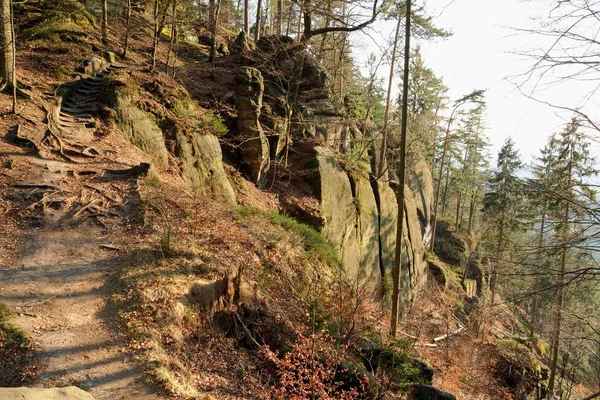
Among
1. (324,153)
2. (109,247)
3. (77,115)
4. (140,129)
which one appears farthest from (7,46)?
(324,153)

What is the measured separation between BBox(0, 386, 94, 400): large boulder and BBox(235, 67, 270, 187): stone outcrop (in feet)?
42.2

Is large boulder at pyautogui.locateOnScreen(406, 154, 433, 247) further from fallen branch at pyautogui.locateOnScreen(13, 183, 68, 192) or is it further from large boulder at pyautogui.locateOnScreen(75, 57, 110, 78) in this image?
fallen branch at pyautogui.locateOnScreen(13, 183, 68, 192)

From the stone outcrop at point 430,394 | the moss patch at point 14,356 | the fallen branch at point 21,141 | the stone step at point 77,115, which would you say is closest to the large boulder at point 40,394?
the moss patch at point 14,356

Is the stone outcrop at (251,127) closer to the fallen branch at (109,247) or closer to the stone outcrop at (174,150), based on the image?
the stone outcrop at (174,150)

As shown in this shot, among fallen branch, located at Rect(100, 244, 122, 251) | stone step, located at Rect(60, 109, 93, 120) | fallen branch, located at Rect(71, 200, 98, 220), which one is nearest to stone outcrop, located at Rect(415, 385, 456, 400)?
fallen branch, located at Rect(100, 244, 122, 251)

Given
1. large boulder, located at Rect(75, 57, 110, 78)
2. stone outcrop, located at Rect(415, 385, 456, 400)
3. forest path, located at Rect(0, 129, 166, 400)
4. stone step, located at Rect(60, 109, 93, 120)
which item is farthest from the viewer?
large boulder, located at Rect(75, 57, 110, 78)

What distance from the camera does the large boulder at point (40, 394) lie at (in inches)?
105

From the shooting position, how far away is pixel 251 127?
51.0ft

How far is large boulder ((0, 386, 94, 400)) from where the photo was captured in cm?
266

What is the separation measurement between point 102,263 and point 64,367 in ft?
8.78

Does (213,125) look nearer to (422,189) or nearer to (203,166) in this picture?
(203,166)

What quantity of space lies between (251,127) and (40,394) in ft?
44.6

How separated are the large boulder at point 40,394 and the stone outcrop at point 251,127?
12.9 m

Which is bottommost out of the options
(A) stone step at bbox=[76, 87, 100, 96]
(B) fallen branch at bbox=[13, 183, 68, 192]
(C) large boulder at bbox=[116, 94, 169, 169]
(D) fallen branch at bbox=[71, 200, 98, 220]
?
(D) fallen branch at bbox=[71, 200, 98, 220]
